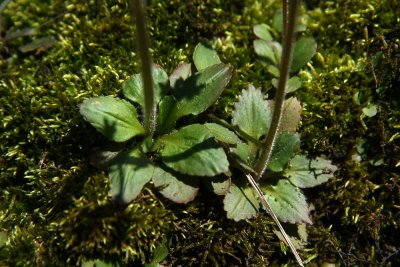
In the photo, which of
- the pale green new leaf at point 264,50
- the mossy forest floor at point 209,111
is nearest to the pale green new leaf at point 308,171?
the mossy forest floor at point 209,111

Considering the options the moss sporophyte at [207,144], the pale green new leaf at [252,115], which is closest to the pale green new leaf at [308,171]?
the moss sporophyte at [207,144]

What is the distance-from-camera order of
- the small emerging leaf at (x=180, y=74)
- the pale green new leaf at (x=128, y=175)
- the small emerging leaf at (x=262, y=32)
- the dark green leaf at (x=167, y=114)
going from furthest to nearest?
the small emerging leaf at (x=262, y=32) → the small emerging leaf at (x=180, y=74) → the dark green leaf at (x=167, y=114) → the pale green new leaf at (x=128, y=175)

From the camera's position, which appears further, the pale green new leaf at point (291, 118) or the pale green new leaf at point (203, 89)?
the pale green new leaf at point (291, 118)

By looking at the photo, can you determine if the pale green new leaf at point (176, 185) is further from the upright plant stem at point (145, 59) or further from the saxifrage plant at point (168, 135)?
the upright plant stem at point (145, 59)

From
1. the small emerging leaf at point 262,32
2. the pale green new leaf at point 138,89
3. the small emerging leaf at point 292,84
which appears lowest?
the small emerging leaf at point 292,84

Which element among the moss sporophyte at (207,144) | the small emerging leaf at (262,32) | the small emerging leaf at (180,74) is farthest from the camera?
the small emerging leaf at (262,32)

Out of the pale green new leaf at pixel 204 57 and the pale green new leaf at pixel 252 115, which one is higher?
the pale green new leaf at pixel 204 57

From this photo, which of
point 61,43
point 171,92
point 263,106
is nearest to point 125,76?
point 171,92

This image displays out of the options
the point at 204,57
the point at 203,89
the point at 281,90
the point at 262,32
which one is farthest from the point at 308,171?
the point at 262,32
